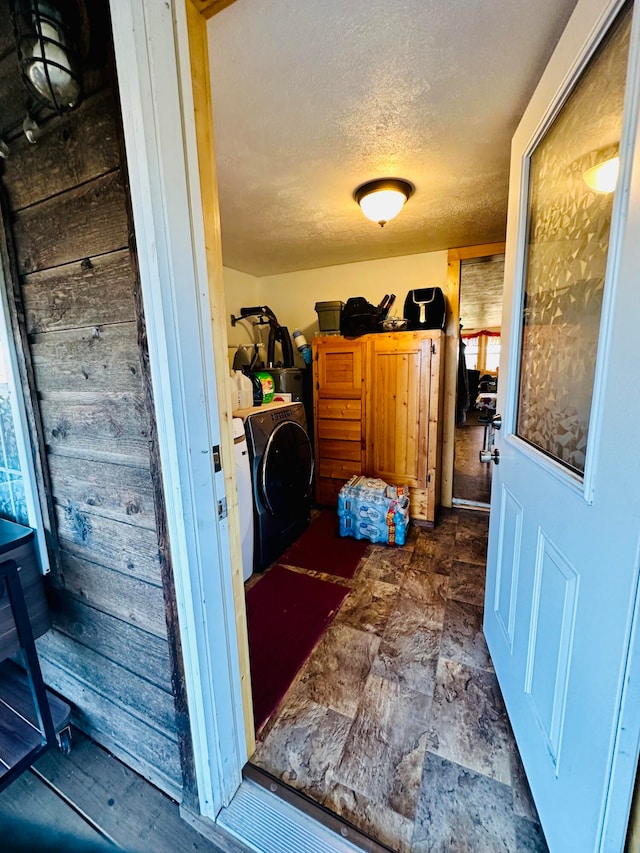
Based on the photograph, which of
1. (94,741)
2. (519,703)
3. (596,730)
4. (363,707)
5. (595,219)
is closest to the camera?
(596,730)

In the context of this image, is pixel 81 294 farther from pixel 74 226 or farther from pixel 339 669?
pixel 339 669

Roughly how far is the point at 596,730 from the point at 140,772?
133 cm

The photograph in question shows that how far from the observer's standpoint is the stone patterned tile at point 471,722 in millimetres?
1103

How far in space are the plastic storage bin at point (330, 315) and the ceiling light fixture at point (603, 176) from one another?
2.08m

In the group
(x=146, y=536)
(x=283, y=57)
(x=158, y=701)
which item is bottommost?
(x=158, y=701)

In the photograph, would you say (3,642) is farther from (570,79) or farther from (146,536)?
(570,79)

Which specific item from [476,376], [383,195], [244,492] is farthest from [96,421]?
[476,376]

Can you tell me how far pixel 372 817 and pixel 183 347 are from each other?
141 centimetres

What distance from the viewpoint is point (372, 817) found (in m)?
0.96

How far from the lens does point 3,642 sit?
959mm

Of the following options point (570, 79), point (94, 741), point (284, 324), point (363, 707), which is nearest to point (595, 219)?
point (570, 79)

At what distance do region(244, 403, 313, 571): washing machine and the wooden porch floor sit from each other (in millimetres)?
1138

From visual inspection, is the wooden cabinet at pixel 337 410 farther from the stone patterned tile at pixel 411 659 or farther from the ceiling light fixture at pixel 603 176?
the ceiling light fixture at pixel 603 176

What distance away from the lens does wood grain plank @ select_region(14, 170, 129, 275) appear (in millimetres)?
752
